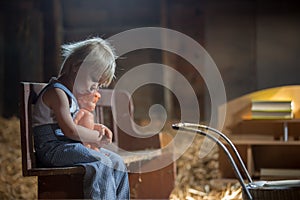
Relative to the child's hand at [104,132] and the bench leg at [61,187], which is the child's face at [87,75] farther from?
the bench leg at [61,187]

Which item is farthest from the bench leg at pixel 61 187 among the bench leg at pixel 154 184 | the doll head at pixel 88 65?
the bench leg at pixel 154 184

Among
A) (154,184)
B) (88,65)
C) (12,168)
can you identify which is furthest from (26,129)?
(12,168)

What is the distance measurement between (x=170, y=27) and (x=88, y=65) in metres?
1.81

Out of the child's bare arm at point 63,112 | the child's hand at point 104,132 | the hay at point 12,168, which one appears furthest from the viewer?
the hay at point 12,168

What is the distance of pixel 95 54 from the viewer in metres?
1.52

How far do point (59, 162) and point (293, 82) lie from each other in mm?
1810

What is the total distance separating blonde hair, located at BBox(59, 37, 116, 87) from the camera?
4.96 ft

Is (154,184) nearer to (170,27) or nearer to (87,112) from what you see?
(87,112)

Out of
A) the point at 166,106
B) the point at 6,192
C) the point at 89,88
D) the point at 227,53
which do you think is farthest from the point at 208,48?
the point at 89,88

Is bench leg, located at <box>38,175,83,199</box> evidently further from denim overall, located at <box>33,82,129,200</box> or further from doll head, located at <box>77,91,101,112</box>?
doll head, located at <box>77,91,101,112</box>

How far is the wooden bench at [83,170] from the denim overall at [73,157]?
0.07 feet

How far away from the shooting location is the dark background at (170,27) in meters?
2.99

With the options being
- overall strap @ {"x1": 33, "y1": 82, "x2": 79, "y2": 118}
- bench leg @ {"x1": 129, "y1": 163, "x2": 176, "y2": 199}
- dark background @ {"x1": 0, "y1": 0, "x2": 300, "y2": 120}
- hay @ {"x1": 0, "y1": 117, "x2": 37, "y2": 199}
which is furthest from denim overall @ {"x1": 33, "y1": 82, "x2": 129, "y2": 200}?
dark background @ {"x1": 0, "y1": 0, "x2": 300, "y2": 120}

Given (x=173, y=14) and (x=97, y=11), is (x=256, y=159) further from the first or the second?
(x=97, y=11)
